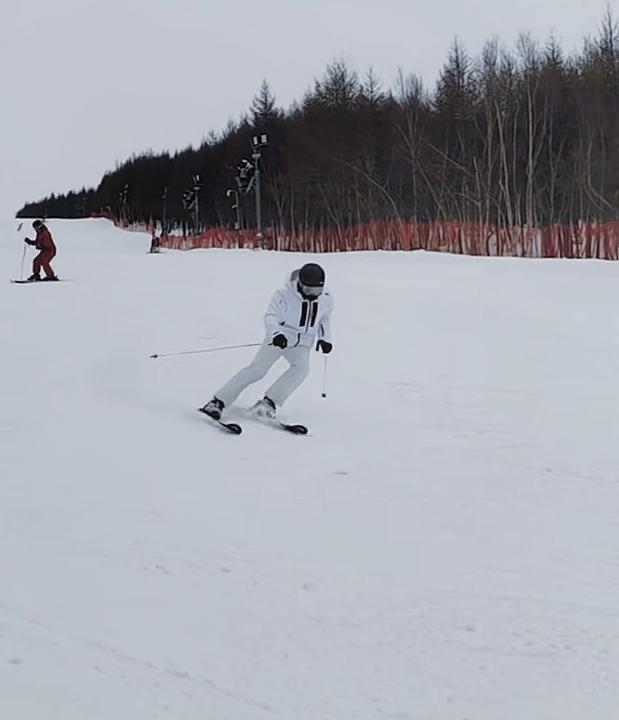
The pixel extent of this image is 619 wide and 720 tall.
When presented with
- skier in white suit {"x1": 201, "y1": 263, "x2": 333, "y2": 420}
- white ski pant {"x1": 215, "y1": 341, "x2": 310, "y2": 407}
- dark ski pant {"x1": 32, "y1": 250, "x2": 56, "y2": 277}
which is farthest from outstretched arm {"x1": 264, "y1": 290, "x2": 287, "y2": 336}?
dark ski pant {"x1": 32, "y1": 250, "x2": 56, "y2": 277}

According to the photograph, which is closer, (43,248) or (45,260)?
(43,248)

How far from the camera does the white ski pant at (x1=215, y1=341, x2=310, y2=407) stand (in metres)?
6.86

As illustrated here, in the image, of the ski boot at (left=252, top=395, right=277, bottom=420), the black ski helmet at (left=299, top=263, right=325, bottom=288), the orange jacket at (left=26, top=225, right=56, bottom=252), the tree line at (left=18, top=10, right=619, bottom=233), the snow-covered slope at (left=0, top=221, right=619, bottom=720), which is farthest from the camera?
the tree line at (left=18, top=10, right=619, bottom=233)

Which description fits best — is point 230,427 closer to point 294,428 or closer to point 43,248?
point 294,428

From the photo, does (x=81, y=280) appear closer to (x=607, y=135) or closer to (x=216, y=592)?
(x=216, y=592)

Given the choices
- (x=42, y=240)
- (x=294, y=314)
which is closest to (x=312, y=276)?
(x=294, y=314)

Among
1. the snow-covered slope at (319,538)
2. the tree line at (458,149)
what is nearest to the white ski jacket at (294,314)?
the snow-covered slope at (319,538)

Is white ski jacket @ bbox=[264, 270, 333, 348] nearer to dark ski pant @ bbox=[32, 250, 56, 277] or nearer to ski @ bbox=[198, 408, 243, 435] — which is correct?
ski @ bbox=[198, 408, 243, 435]

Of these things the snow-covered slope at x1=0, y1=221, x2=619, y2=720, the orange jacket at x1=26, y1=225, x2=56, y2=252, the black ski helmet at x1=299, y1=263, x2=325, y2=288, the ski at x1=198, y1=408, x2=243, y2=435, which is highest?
the orange jacket at x1=26, y1=225, x2=56, y2=252

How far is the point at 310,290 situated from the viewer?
6.70m

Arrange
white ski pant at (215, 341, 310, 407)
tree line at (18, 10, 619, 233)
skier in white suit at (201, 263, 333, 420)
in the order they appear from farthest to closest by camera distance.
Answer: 1. tree line at (18, 10, 619, 233)
2. white ski pant at (215, 341, 310, 407)
3. skier in white suit at (201, 263, 333, 420)

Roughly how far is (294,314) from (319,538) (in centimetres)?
264

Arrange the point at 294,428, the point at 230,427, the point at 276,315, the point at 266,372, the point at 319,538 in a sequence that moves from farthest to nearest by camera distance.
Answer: the point at 266,372 < the point at 276,315 < the point at 294,428 < the point at 230,427 < the point at 319,538

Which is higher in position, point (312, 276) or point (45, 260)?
point (45, 260)
